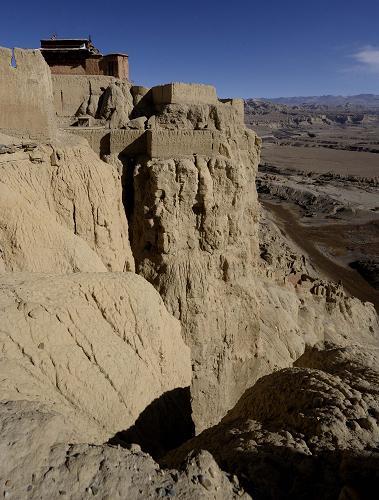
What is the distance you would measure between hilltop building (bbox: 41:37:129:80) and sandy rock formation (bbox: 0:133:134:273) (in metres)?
11.3

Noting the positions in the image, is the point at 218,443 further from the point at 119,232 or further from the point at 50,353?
the point at 119,232

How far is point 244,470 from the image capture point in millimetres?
4906

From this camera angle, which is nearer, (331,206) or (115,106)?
(115,106)

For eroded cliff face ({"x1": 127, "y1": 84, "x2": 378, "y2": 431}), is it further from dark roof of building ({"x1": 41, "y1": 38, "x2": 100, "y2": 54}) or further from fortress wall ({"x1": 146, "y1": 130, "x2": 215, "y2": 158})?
dark roof of building ({"x1": 41, "y1": 38, "x2": 100, "y2": 54})

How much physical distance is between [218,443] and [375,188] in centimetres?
5826

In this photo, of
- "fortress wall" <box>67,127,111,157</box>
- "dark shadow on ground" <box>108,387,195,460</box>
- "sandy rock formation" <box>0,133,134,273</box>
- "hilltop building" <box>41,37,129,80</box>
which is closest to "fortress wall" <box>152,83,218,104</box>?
"fortress wall" <box>67,127,111,157</box>

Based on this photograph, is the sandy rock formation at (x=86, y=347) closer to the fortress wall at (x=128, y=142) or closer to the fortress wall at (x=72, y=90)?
the fortress wall at (x=128, y=142)

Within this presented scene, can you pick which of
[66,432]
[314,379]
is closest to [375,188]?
[314,379]

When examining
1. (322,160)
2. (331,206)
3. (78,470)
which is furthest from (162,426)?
(322,160)

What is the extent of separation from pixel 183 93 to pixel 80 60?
10.4m

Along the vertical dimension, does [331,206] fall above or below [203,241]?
below

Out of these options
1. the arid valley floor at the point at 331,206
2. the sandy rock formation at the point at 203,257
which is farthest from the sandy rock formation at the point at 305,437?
the arid valley floor at the point at 331,206

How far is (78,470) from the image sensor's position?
3.84 meters

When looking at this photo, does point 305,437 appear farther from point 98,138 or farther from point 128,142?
point 98,138
